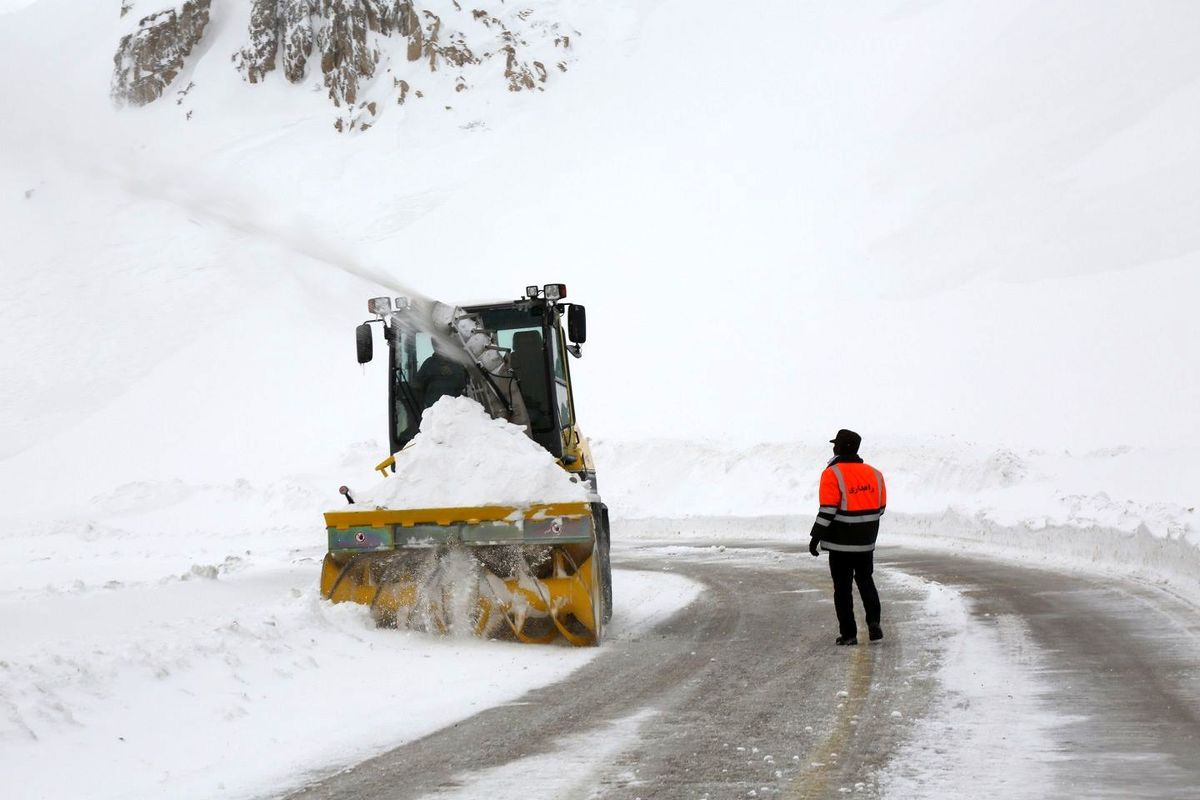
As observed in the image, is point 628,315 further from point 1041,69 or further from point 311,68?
point 311,68

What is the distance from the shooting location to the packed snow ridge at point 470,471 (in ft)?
30.3

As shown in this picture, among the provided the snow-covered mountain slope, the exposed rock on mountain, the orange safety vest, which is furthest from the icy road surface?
the exposed rock on mountain

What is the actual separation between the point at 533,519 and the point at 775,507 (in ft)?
68.4

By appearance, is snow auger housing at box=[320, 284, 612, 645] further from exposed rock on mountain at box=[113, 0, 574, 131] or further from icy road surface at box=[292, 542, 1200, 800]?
exposed rock on mountain at box=[113, 0, 574, 131]

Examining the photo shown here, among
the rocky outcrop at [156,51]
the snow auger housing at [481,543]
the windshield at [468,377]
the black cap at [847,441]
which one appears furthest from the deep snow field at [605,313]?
the black cap at [847,441]

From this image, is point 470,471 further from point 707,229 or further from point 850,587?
point 707,229

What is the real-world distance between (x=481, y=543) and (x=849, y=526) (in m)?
2.76

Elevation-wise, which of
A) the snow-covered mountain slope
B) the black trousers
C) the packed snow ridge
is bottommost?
the black trousers

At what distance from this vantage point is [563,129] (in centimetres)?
6544

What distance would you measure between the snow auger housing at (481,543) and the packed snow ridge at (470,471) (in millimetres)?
164

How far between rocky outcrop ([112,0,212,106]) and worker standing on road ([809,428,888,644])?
239 feet

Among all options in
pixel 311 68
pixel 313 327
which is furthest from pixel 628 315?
pixel 311 68

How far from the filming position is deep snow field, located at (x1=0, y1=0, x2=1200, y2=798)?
8.54 meters

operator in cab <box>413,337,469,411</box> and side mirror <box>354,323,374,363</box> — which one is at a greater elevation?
side mirror <box>354,323,374,363</box>
